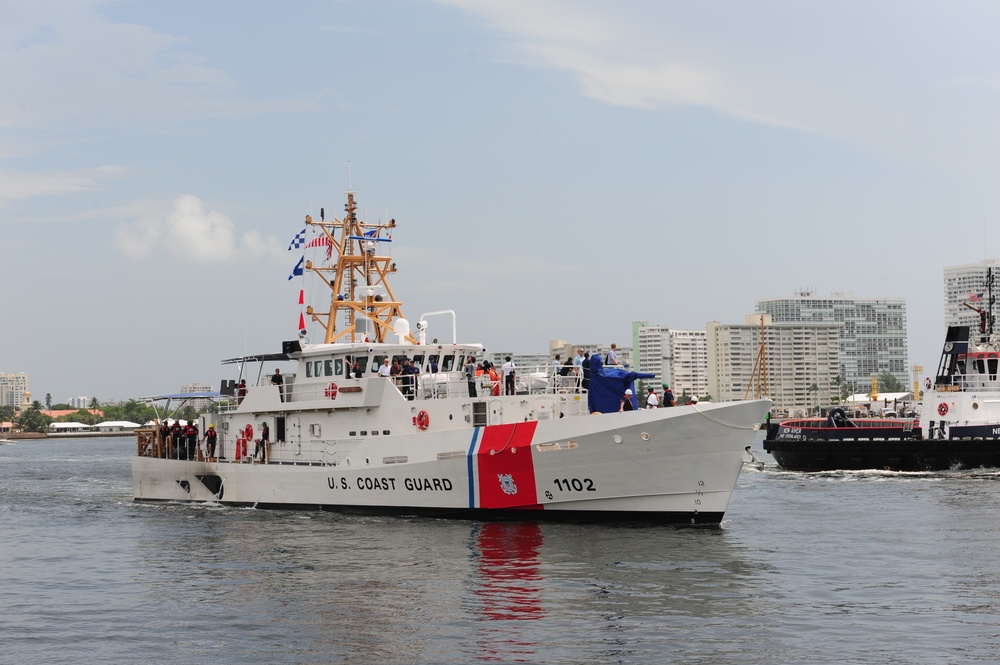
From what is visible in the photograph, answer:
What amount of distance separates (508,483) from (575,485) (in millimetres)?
1555

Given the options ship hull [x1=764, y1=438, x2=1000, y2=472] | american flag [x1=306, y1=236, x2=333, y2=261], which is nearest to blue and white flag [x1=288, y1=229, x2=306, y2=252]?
american flag [x1=306, y1=236, x2=333, y2=261]

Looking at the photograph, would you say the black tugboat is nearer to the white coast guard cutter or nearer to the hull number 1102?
the white coast guard cutter

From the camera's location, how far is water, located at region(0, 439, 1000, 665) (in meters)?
13.8

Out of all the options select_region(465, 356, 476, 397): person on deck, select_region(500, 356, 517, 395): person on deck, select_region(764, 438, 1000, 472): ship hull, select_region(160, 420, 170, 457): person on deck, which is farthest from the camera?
select_region(764, 438, 1000, 472): ship hull

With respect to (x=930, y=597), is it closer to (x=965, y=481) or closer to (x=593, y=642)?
(x=593, y=642)

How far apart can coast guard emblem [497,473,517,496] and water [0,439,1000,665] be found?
0.83 metres

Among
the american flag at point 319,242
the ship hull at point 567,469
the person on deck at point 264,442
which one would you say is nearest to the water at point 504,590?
the ship hull at point 567,469

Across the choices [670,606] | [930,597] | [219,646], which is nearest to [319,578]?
[219,646]

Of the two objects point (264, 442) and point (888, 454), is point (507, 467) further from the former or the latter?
point (888, 454)

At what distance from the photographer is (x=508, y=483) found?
942 inches

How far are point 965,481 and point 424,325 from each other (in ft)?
69.3

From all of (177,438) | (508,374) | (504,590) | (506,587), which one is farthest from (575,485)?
(177,438)

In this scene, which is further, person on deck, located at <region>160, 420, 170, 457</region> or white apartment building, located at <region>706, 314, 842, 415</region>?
white apartment building, located at <region>706, 314, 842, 415</region>

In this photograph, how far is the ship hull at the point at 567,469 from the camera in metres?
22.4
